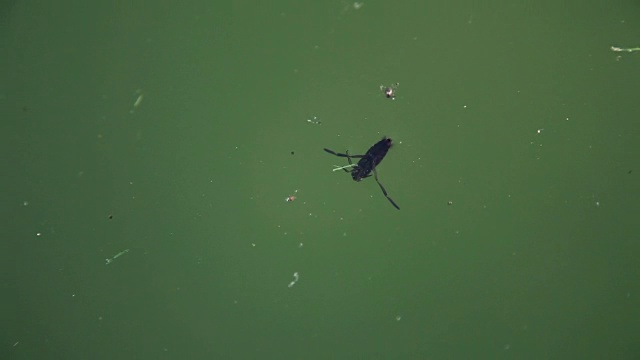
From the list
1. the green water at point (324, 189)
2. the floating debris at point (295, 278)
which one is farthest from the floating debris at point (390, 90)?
the floating debris at point (295, 278)

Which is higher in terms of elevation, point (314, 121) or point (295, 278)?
point (314, 121)

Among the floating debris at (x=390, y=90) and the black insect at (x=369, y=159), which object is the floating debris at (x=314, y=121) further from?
the floating debris at (x=390, y=90)

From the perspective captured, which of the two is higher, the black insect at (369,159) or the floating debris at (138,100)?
the floating debris at (138,100)

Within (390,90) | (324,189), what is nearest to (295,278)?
(324,189)

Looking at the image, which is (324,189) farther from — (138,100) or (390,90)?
(138,100)

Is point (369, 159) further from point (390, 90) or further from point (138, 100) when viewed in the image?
point (138, 100)

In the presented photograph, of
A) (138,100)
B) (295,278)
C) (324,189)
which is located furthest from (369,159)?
(138,100)

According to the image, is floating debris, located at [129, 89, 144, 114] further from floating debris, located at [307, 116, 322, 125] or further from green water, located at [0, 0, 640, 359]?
floating debris, located at [307, 116, 322, 125]

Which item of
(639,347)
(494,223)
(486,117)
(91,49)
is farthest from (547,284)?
(91,49)

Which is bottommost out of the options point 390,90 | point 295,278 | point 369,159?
point 295,278

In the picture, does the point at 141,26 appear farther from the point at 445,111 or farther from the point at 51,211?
the point at 445,111
